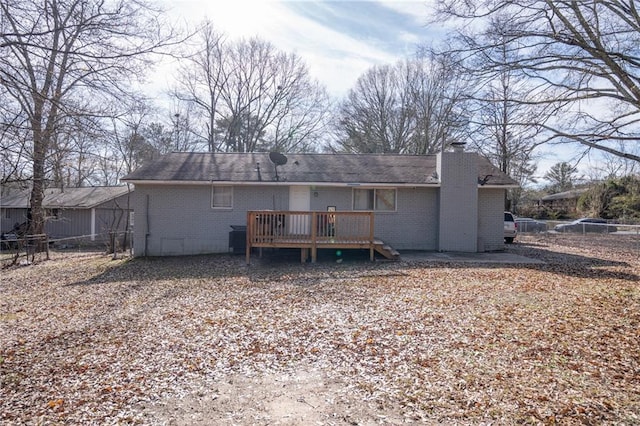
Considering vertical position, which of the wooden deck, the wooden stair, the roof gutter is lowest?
the wooden stair

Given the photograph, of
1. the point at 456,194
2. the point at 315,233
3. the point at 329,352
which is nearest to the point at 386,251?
the point at 315,233

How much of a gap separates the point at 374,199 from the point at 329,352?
965 centimetres

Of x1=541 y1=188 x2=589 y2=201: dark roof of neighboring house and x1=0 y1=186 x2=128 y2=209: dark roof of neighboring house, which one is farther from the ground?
x1=541 y1=188 x2=589 y2=201: dark roof of neighboring house

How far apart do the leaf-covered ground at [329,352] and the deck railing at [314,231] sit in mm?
2571

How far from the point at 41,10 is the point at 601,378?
8.49m

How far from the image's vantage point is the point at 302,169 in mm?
14695

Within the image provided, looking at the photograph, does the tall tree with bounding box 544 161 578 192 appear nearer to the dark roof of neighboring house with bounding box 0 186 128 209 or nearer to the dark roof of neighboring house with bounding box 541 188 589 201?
the dark roof of neighboring house with bounding box 541 188 589 201

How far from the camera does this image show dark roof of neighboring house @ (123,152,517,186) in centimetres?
1374

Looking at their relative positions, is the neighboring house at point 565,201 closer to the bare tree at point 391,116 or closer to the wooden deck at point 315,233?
the bare tree at point 391,116

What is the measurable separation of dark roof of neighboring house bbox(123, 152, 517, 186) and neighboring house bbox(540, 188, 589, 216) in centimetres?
2960

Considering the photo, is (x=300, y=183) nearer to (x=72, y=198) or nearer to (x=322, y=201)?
(x=322, y=201)

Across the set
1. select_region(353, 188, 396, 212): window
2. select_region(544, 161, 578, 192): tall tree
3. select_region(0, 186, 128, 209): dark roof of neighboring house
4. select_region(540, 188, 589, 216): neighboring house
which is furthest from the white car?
select_region(544, 161, 578, 192): tall tree

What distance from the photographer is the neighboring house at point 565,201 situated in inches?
1537

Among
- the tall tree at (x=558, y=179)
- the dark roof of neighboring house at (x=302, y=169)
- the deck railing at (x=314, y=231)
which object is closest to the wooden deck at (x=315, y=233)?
the deck railing at (x=314, y=231)
